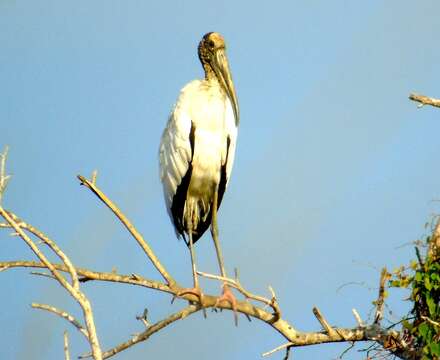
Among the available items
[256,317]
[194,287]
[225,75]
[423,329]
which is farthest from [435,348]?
[225,75]

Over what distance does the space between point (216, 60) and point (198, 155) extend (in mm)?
1041

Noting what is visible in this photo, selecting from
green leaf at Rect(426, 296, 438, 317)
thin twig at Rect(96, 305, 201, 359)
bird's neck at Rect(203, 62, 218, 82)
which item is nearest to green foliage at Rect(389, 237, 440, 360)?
green leaf at Rect(426, 296, 438, 317)

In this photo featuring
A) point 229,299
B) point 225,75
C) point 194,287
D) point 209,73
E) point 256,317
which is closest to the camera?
point 256,317

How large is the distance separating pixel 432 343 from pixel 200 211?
2.78 metres

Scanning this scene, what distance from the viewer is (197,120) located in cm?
785

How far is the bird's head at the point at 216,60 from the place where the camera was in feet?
27.4

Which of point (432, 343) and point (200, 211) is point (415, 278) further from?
point (200, 211)

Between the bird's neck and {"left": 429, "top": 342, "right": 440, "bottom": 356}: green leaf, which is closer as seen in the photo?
{"left": 429, "top": 342, "right": 440, "bottom": 356}: green leaf

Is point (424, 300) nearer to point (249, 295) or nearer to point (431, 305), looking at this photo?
point (431, 305)

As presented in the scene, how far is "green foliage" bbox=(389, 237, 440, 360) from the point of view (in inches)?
236

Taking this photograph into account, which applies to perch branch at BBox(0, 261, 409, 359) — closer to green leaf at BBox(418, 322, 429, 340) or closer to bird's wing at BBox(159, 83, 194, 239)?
green leaf at BBox(418, 322, 429, 340)

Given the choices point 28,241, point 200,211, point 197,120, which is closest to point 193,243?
point 200,211

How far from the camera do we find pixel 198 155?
311 inches

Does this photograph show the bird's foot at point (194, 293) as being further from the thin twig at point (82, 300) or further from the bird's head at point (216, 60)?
the bird's head at point (216, 60)
